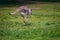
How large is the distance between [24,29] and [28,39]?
147 centimetres

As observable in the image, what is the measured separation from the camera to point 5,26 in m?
10.6

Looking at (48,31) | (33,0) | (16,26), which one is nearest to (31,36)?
(48,31)

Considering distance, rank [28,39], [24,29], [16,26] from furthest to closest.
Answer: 1. [16,26]
2. [24,29]
3. [28,39]

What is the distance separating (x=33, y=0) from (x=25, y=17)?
13090mm

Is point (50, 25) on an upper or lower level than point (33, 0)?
upper

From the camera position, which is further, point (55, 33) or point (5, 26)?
point (5, 26)

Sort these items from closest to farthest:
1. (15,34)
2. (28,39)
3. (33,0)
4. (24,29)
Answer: (28,39), (15,34), (24,29), (33,0)

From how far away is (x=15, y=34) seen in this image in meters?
9.08

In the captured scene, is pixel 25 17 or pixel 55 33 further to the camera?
pixel 25 17

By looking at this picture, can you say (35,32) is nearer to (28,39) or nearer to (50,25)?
(28,39)

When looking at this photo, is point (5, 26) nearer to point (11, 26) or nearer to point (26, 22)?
point (11, 26)

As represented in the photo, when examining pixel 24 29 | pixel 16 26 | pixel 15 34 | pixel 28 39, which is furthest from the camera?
pixel 16 26

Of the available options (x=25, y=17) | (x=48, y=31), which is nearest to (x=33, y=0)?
(x=25, y=17)

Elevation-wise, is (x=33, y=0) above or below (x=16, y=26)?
below
